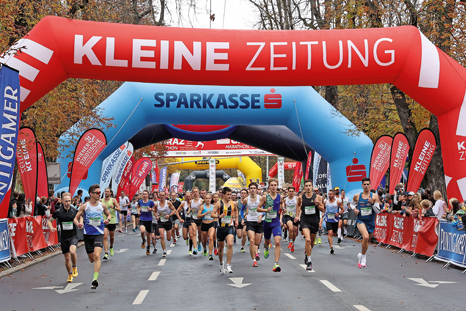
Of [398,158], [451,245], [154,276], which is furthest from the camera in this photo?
[398,158]

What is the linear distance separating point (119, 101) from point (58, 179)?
3.57 m

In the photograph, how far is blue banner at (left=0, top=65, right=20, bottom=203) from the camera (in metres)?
10.9

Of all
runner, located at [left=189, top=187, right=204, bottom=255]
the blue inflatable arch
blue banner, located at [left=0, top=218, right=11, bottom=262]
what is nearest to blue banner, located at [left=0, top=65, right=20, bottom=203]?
blue banner, located at [left=0, top=218, right=11, bottom=262]

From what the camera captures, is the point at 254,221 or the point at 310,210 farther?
the point at 310,210

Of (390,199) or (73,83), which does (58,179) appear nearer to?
(73,83)

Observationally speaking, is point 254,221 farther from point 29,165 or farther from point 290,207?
point 29,165

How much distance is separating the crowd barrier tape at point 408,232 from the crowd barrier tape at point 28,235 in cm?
1048

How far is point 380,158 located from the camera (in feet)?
65.1

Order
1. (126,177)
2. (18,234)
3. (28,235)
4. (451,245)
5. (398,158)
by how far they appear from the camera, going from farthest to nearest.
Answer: (126,177), (398,158), (28,235), (18,234), (451,245)

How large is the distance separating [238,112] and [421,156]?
6.83 metres

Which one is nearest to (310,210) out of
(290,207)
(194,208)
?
(290,207)

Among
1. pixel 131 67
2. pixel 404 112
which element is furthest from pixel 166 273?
pixel 404 112

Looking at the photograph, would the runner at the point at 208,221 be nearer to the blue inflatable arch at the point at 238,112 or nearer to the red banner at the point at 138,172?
the blue inflatable arch at the point at 238,112

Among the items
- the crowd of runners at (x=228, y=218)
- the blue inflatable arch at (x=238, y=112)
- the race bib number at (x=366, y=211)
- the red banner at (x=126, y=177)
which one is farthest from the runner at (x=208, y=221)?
the red banner at (x=126, y=177)
